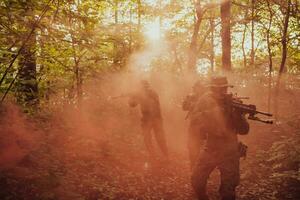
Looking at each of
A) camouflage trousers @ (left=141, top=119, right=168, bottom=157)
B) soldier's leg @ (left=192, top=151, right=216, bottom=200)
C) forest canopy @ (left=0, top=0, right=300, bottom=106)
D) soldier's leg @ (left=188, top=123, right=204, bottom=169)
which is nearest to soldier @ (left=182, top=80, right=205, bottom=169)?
soldier's leg @ (left=188, top=123, right=204, bottom=169)

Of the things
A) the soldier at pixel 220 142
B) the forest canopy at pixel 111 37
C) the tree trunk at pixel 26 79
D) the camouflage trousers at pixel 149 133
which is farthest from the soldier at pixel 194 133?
the tree trunk at pixel 26 79

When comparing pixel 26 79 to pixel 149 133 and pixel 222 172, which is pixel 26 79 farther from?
pixel 222 172

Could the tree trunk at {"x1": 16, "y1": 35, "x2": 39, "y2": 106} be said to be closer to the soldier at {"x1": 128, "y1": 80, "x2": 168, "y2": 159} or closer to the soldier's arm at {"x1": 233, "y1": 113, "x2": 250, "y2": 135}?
the soldier at {"x1": 128, "y1": 80, "x2": 168, "y2": 159}

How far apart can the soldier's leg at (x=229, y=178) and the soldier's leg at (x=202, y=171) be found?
0.22 m

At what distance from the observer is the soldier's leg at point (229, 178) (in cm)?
555

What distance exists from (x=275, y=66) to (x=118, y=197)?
64.8 ft

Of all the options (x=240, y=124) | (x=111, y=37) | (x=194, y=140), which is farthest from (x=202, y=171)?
(x=111, y=37)

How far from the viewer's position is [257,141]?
11.6 metres

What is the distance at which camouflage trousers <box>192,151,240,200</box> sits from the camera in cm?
557

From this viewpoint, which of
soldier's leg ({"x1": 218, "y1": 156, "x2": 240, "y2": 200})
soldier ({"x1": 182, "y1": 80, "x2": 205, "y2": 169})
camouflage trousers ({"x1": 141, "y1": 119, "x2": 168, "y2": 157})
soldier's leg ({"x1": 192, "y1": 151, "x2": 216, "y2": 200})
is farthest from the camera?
camouflage trousers ({"x1": 141, "y1": 119, "x2": 168, "y2": 157})

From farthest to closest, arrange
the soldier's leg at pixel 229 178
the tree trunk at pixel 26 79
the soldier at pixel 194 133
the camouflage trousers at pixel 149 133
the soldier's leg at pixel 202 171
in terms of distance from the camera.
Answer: the camouflage trousers at pixel 149 133, the tree trunk at pixel 26 79, the soldier at pixel 194 133, the soldier's leg at pixel 202 171, the soldier's leg at pixel 229 178

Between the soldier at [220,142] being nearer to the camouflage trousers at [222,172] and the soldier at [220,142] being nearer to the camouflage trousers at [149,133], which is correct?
the camouflage trousers at [222,172]

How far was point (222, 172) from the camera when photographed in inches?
222

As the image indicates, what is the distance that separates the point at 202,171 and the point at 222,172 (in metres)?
0.35
